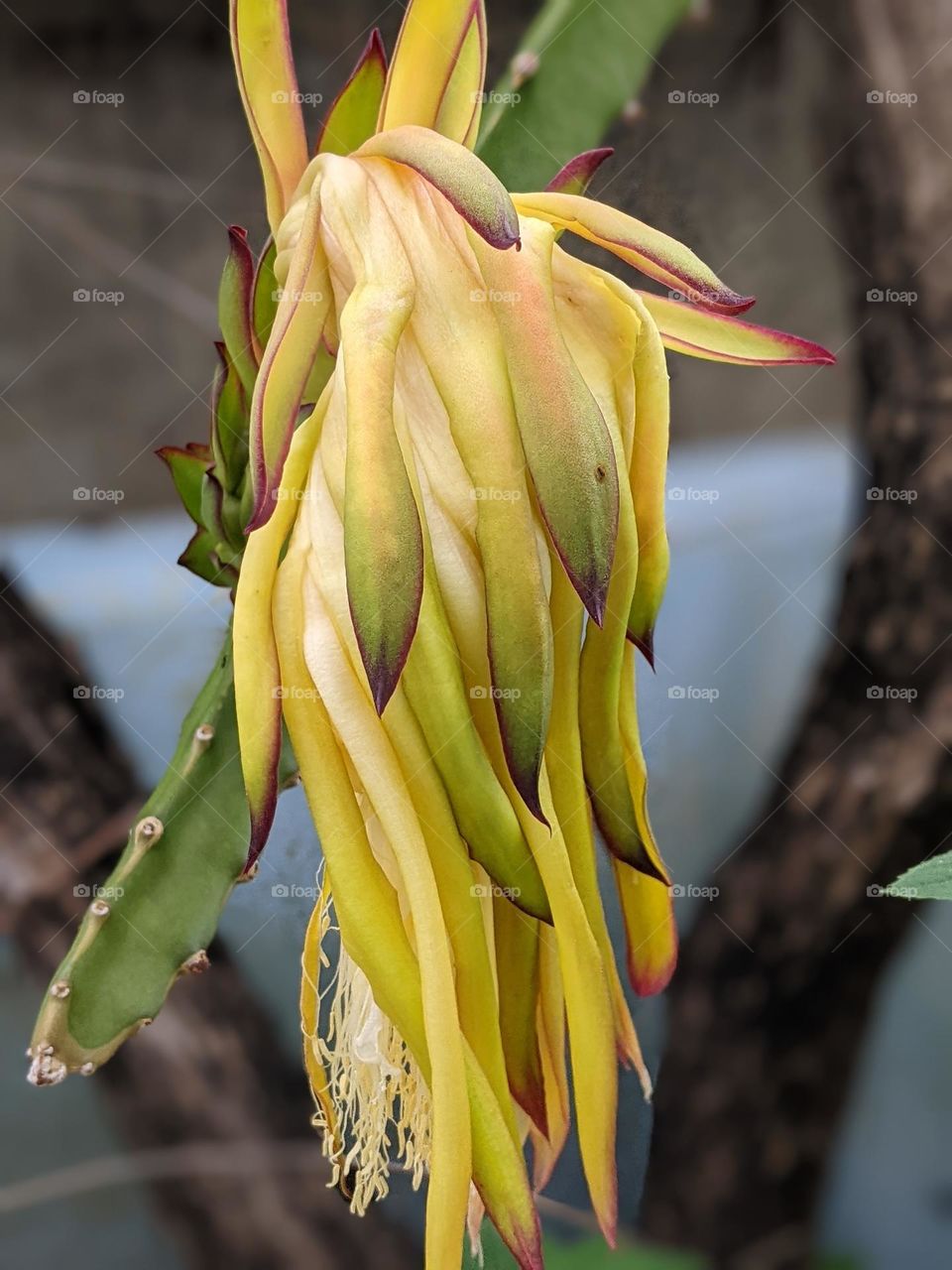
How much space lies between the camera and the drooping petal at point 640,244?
28 cm

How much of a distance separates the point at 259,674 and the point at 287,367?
7 centimetres

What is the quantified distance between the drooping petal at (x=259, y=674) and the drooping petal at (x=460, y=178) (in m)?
0.08

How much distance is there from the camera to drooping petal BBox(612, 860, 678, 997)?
33 centimetres

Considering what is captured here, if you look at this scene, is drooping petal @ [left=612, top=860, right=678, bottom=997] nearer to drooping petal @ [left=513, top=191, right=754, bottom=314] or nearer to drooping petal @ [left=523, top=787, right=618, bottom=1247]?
drooping petal @ [left=523, top=787, right=618, bottom=1247]

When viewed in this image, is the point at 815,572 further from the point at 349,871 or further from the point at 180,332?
the point at 349,871

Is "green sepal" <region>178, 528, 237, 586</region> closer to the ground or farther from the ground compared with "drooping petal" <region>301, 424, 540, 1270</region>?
farther from the ground

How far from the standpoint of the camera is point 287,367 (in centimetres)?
27

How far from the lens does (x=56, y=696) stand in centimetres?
71

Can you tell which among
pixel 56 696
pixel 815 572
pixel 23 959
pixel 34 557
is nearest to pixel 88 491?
pixel 34 557

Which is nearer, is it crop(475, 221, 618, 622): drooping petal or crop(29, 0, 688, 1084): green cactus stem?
crop(475, 221, 618, 622): drooping petal

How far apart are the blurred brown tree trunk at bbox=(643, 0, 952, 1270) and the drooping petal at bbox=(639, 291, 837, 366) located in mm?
438

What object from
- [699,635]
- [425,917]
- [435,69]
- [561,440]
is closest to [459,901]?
[425,917]

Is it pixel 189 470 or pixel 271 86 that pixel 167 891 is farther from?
pixel 271 86

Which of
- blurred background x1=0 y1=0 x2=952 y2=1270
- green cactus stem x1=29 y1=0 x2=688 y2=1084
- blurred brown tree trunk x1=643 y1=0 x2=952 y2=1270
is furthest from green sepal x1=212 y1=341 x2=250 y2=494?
blurred brown tree trunk x1=643 y1=0 x2=952 y2=1270
